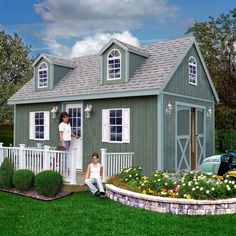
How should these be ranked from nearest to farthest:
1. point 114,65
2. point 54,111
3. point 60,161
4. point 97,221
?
point 97,221
point 60,161
point 114,65
point 54,111

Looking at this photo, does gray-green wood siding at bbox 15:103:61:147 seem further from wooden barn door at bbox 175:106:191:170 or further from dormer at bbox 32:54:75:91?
wooden barn door at bbox 175:106:191:170

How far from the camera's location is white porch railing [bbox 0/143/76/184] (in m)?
10.4

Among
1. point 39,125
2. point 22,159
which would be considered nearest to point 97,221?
point 22,159

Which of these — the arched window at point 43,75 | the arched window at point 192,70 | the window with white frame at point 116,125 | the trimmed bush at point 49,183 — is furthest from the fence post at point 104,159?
the arched window at point 43,75

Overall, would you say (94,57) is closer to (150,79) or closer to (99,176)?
(150,79)

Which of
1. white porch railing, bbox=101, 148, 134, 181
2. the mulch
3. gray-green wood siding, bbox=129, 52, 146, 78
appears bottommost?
the mulch

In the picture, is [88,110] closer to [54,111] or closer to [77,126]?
[77,126]

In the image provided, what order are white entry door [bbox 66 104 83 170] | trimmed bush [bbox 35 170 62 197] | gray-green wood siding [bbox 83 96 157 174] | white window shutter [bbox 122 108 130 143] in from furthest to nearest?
white entry door [bbox 66 104 83 170] → white window shutter [bbox 122 108 130 143] → gray-green wood siding [bbox 83 96 157 174] → trimmed bush [bbox 35 170 62 197]

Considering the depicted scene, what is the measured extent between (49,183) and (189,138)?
574cm

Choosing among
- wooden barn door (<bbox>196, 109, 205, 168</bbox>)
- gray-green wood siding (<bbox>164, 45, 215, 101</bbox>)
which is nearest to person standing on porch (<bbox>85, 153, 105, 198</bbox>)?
gray-green wood siding (<bbox>164, 45, 215, 101</bbox>)

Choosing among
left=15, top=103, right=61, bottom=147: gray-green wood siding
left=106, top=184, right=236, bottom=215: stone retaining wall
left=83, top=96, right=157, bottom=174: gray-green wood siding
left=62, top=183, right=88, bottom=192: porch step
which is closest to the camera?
left=106, top=184, right=236, bottom=215: stone retaining wall

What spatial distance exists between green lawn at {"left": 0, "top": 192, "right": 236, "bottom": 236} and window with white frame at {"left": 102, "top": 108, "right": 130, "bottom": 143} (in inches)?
145

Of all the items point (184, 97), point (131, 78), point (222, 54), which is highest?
point (222, 54)

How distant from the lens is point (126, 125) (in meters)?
12.5
